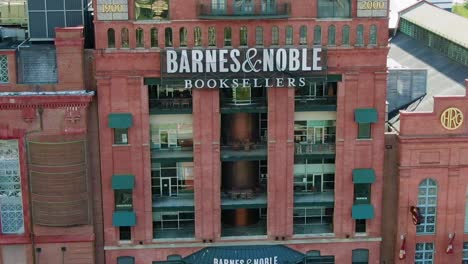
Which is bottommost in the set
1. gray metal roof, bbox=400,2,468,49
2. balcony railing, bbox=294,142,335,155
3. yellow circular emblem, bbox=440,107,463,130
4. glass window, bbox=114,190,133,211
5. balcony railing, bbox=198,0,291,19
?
glass window, bbox=114,190,133,211

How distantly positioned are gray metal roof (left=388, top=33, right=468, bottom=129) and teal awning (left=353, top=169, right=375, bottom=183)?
197 inches

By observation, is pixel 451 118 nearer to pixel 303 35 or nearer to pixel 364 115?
pixel 364 115

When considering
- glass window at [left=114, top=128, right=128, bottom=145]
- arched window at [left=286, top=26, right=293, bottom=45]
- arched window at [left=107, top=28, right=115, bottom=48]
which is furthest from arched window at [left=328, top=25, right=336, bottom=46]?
glass window at [left=114, top=128, right=128, bottom=145]

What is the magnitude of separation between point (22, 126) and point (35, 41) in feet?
25.7

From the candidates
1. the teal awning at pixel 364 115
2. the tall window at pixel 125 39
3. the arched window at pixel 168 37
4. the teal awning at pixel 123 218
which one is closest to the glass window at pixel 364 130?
the teal awning at pixel 364 115

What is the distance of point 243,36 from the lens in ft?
182

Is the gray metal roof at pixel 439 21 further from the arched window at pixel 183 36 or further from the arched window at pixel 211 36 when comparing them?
the arched window at pixel 183 36

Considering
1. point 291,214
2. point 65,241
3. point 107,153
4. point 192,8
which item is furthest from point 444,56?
point 65,241

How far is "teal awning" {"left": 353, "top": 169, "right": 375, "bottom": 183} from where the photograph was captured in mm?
57906

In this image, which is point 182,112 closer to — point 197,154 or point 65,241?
point 197,154

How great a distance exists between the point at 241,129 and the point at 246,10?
9.99 m

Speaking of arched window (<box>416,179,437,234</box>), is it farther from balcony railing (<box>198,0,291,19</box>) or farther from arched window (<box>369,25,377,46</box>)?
balcony railing (<box>198,0,291,19</box>)

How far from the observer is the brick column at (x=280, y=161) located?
5659cm

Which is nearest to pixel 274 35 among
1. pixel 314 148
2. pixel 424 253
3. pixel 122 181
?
pixel 314 148
